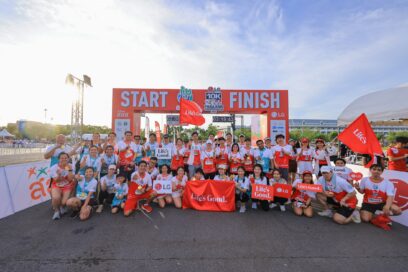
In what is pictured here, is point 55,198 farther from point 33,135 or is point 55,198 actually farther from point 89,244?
point 33,135

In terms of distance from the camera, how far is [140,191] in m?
5.03

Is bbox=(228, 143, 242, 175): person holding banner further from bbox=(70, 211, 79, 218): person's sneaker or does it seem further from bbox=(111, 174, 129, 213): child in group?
bbox=(70, 211, 79, 218): person's sneaker

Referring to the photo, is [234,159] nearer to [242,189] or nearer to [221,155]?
[221,155]

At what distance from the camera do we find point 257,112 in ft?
35.1

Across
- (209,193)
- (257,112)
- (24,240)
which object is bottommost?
(24,240)

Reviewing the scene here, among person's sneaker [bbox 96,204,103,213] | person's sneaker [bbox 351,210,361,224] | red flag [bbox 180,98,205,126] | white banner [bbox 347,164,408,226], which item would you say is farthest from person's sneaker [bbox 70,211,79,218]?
white banner [bbox 347,164,408,226]

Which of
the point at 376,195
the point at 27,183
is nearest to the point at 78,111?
the point at 27,183

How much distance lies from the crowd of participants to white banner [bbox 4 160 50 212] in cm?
78

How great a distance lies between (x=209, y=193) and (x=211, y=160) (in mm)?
1193

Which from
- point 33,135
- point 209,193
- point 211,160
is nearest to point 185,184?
point 209,193

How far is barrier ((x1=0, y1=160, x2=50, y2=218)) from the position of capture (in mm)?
4738

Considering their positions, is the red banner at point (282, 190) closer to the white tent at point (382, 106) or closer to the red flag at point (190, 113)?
the red flag at point (190, 113)

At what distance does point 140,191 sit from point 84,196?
1.25 meters

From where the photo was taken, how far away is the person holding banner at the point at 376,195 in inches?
168
